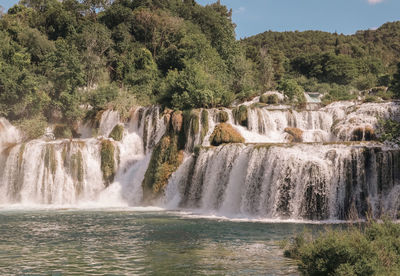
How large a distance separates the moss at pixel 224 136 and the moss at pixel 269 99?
12941mm

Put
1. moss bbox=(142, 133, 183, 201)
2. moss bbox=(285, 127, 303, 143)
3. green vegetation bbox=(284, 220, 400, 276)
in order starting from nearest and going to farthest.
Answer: green vegetation bbox=(284, 220, 400, 276) → moss bbox=(142, 133, 183, 201) → moss bbox=(285, 127, 303, 143)

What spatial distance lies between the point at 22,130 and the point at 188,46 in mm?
21625

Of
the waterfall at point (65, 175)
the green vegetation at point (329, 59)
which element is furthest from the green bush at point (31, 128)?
the green vegetation at point (329, 59)

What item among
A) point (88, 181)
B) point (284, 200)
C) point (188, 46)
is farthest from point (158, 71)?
point (284, 200)

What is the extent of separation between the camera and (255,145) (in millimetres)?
26406

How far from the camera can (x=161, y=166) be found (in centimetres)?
3247

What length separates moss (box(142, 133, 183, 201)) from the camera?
105ft

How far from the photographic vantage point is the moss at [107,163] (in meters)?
35.6

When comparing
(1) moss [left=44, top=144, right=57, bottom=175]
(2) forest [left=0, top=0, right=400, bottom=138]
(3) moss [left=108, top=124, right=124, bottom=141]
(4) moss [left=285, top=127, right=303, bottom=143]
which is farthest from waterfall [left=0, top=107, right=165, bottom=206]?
(4) moss [left=285, top=127, right=303, bottom=143]

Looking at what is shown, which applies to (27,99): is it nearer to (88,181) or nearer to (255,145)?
(88,181)

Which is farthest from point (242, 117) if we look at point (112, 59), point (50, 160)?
point (112, 59)

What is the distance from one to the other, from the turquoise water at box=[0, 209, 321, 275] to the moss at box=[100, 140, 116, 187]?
427 inches

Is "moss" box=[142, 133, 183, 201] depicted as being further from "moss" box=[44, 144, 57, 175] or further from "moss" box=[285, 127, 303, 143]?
"moss" box=[285, 127, 303, 143]

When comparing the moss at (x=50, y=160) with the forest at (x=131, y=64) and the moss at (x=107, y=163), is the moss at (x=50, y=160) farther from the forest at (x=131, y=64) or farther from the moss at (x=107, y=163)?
the forest at (x=131, y=64)
